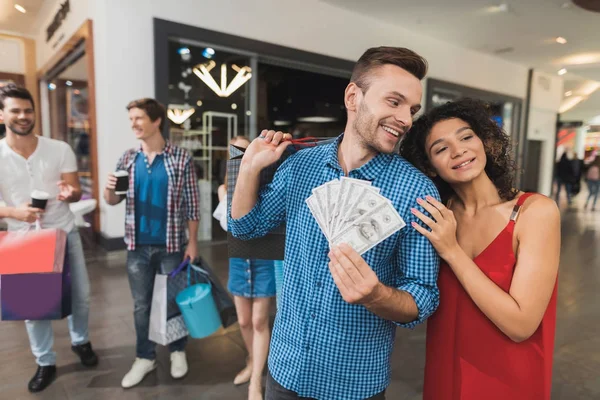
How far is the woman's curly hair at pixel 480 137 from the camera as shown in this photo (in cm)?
116

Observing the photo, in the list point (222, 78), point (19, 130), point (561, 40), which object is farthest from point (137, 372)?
point (561, 40)

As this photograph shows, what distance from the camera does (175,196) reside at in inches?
91.7

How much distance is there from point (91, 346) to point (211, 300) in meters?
1.00

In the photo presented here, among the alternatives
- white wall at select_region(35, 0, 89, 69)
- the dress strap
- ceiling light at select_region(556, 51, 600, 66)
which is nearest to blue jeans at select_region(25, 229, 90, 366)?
the dress strap

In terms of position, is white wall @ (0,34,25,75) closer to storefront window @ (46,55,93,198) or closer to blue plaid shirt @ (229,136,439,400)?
storefront window @ (46,55,93,198)

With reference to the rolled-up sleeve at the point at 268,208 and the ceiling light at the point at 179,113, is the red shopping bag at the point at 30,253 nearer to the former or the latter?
the rolled-up sleeve at the point at 268,208

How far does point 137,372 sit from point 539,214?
2.28 m

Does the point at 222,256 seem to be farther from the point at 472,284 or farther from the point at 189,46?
the point at 472,284

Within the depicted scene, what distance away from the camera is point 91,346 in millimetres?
2615

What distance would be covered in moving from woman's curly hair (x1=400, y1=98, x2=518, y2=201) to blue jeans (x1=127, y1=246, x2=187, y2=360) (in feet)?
5.39

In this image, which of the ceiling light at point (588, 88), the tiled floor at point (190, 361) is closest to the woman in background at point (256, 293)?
the tiled floor at point (190, 361)

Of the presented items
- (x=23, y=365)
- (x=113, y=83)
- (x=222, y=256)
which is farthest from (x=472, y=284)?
(x=113, y=83)

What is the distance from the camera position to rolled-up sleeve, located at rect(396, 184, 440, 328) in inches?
38.0

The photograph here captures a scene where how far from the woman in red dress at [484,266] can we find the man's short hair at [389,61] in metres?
0.19
